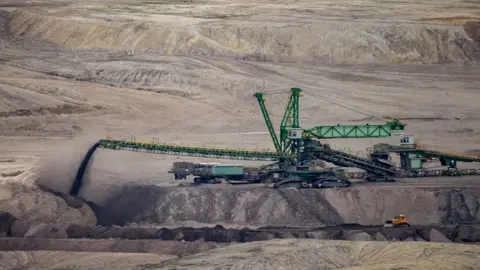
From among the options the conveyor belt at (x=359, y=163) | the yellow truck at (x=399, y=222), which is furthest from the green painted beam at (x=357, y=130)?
the yellow truck at (x=399, y=222)

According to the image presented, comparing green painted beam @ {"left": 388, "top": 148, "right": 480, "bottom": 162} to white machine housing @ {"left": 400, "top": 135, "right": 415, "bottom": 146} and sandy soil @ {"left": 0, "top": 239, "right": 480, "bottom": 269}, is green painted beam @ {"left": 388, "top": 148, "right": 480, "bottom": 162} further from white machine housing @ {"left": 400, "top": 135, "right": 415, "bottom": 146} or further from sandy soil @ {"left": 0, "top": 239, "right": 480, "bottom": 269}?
sandy soil @ {"left": 0, "top": 239, "right": 480, "bottom": 269}

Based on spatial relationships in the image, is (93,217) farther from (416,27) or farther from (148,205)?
(416,27)

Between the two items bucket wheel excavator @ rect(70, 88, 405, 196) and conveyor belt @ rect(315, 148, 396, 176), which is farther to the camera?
conveyor belt @ rect(315, 148, 396, 176)

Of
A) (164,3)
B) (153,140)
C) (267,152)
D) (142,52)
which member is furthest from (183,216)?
(164,3)

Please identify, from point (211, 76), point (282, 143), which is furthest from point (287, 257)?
point (211, 76)

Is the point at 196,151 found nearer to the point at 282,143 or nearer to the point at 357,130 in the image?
the point at 282,143

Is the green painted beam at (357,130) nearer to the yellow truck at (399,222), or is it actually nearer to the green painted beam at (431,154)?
the green painted beam at (431,154)

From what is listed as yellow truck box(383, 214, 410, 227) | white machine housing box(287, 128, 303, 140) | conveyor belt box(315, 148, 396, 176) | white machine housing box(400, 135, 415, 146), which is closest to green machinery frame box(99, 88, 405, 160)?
white machine housing box(287, 128, 303, 140)
